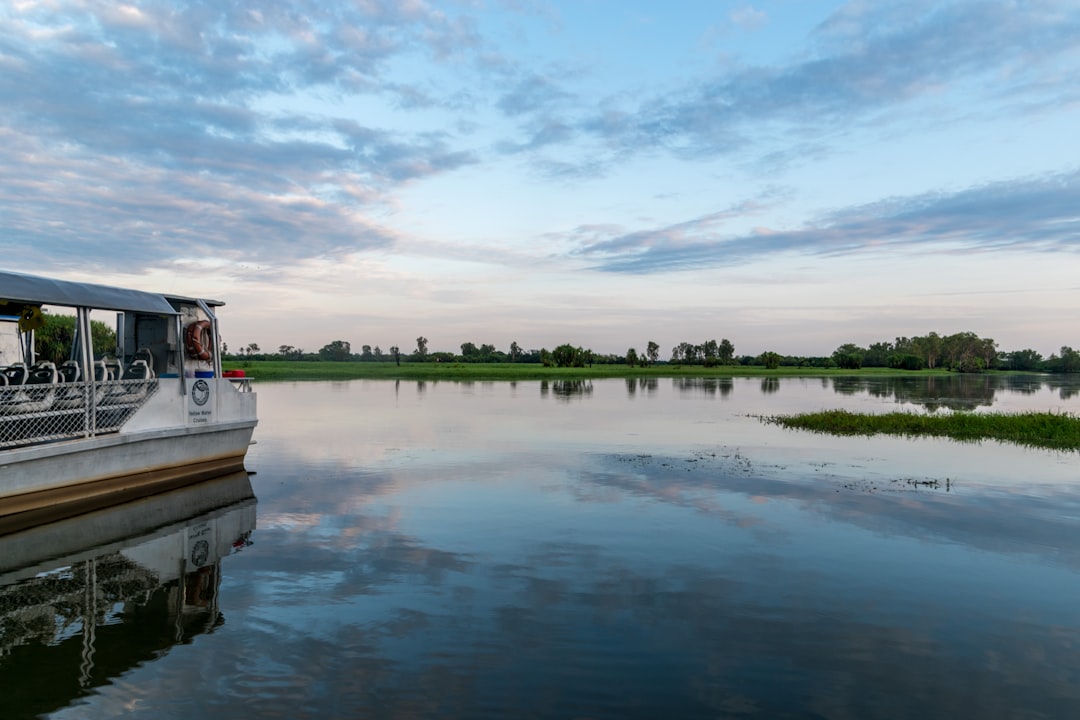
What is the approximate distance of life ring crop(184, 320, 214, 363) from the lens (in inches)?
744

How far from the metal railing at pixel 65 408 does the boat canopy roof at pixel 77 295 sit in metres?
1.78

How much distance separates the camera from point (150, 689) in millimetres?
6562

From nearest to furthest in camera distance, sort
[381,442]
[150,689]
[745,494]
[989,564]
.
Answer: [150,689], [989,564], [745,494], [381,442]

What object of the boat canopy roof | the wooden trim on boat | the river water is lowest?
the river water

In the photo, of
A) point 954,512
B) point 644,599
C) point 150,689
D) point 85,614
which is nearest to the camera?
point 150,689

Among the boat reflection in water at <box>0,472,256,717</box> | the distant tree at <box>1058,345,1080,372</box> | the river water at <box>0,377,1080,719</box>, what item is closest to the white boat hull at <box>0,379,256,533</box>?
the boat reflection in water at <box>0,472,256,717</box>

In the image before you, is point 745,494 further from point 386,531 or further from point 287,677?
point 287,677

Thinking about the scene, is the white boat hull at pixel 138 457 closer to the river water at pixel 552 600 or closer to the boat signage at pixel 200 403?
the boat signage at pixel 200 403

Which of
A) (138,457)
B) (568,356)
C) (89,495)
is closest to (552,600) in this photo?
(89,495)

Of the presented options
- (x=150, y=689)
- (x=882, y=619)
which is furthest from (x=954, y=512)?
(x=150, y=689)

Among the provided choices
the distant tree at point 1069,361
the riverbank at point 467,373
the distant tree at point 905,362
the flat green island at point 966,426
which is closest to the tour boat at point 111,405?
the flat green island at point 966,426

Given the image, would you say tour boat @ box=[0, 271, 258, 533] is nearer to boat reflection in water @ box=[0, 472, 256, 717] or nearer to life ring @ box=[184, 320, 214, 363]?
life ring @ box=[184, 320, 214, 363]

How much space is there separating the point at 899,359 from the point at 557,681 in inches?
8069

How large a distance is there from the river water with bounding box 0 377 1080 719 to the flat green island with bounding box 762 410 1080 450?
10.7 m
